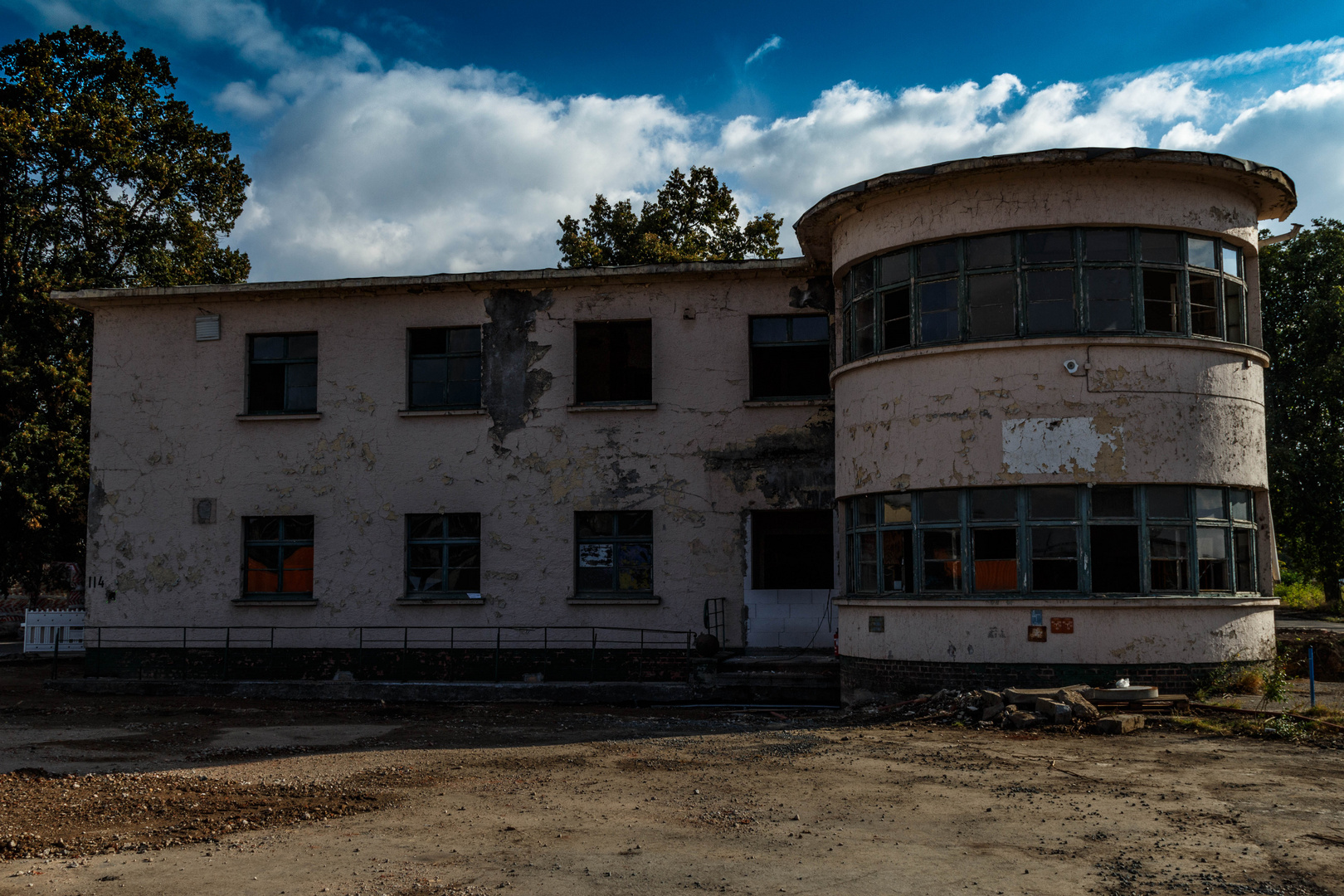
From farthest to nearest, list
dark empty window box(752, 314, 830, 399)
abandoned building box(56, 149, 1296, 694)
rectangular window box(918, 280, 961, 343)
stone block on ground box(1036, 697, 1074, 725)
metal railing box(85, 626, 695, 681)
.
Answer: dark empty window box(752, 314, 830, 399) → metal railing box(85, 626, 695, 681) → rectangular window box(918, 280, 961, 343) → abandoned building box(56, 149, 1296, 694) → stone block on ground box(1036, 697, 1074, 725)

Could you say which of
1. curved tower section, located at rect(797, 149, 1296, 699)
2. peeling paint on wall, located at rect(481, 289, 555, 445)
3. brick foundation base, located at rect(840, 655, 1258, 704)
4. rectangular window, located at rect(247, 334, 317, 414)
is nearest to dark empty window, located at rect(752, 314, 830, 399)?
curved tower section, located at rect(797, 149, 1296, 699)

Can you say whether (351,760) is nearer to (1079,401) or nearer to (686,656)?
(686,656)

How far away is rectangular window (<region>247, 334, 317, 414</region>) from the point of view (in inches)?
728

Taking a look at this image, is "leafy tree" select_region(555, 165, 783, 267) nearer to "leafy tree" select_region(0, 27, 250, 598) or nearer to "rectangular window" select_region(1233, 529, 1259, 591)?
"leafy tree" select_region(0, 27, 250, 598)

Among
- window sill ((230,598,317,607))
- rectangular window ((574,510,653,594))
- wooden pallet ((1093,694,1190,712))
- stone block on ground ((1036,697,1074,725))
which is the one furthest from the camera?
window sill ((230,598,317,607))

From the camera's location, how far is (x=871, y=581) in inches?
558

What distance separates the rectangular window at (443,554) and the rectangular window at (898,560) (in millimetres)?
6806

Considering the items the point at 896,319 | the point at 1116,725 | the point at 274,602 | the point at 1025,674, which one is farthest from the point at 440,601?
the point at 1116,725

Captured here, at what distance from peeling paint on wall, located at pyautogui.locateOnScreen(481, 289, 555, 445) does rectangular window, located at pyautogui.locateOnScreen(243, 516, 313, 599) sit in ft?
12.0

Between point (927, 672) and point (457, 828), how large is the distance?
737cm

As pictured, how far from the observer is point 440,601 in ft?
57.4

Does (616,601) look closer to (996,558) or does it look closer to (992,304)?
(996,558)

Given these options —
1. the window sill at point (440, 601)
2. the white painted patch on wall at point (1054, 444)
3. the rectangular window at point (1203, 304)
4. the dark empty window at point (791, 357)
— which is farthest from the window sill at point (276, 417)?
the rectangular window at point (1203, 304)

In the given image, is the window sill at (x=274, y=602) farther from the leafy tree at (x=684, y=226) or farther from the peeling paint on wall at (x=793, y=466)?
the leafy tree at (x=684, y=226)
